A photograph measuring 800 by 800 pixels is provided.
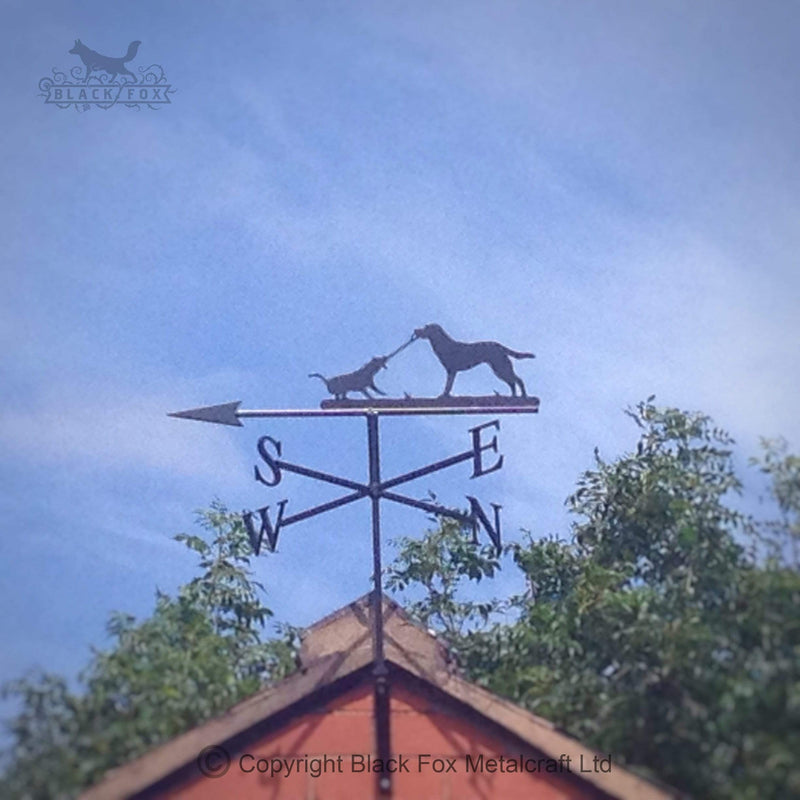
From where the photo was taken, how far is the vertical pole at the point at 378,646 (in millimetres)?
8117

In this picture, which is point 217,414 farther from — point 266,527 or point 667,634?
point 667,634

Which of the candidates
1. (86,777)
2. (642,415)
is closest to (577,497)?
(642,415)

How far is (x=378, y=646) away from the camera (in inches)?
338

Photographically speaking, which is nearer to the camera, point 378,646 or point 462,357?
point 378,646

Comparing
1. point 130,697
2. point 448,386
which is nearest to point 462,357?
point 448,386

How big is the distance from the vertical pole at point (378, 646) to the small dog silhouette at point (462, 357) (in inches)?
30.8

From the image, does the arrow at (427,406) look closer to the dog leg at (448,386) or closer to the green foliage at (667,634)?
the dog leg at (448,386)

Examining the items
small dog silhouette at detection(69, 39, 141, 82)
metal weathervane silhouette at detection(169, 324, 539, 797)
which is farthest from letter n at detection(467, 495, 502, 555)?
small dog silhouette at detection(69, 39, 141, 82)

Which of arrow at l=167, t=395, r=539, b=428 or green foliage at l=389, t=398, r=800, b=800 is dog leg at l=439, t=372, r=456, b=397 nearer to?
arrow at l=167, t=395, r=539, b=428

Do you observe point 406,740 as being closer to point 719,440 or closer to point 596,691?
point 596,691

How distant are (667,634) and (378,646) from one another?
7.36 ft

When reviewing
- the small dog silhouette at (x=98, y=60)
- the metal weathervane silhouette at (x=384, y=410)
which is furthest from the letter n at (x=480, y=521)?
the small dog silhouette at (x=98, y=60)

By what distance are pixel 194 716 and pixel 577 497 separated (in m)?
5.68

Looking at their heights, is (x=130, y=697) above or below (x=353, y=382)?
below
